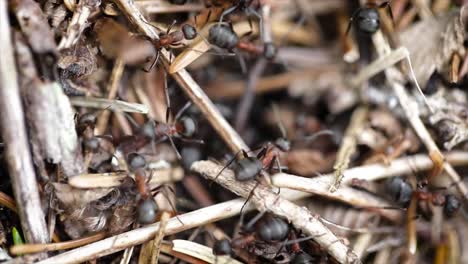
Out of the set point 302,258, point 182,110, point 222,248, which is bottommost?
point 302,258

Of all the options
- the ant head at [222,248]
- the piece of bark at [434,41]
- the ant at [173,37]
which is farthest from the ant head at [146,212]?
the piece of bark at [434,41]

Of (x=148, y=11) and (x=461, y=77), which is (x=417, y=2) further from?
(x=148, y=11)

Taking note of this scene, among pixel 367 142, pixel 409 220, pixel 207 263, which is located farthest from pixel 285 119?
pixel 207 263

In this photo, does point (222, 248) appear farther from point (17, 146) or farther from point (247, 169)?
point (17, 146)

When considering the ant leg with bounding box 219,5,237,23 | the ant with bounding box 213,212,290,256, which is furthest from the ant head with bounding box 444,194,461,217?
the ant leg with bounding box 219,5,237,23

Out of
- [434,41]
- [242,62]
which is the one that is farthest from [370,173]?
[242,62]

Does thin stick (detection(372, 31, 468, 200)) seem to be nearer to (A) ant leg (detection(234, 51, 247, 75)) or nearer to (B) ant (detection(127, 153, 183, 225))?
(A) ant leg (detection(234, 51, 247, 75))
